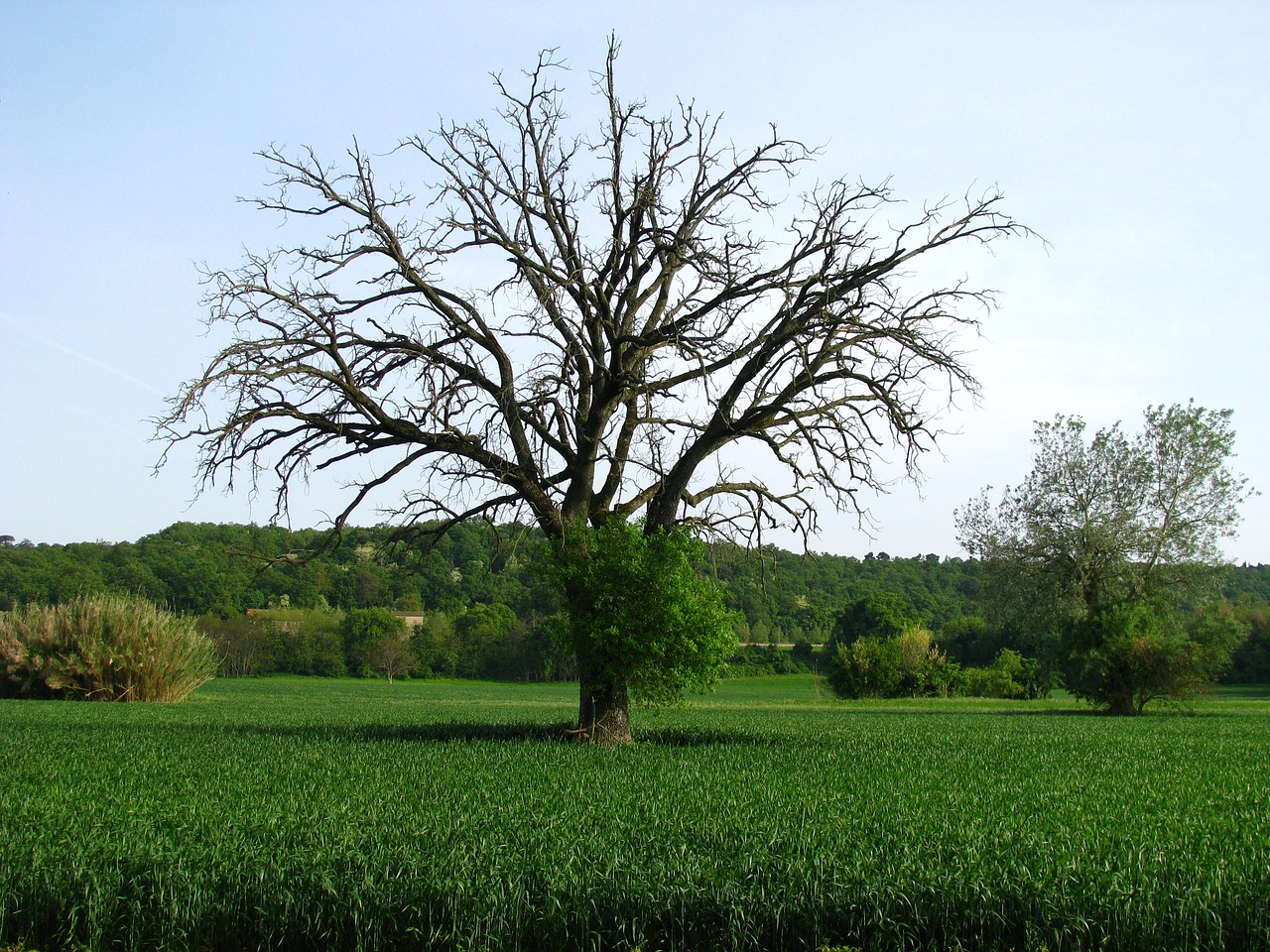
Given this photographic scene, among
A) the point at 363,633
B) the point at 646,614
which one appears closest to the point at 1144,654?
the point at 646,614

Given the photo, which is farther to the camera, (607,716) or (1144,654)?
(1144,654)

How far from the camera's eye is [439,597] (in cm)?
11081

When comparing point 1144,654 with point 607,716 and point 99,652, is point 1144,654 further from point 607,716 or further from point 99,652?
point 99,652

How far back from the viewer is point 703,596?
16.7 metres

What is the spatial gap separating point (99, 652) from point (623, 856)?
3611cm

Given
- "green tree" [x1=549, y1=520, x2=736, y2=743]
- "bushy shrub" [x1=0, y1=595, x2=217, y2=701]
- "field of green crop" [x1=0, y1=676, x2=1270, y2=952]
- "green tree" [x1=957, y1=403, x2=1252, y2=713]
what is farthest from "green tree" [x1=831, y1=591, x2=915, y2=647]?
"field of green crop" [x1=0, y1=676, x2=1270, y2=952]

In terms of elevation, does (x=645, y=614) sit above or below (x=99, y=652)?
above

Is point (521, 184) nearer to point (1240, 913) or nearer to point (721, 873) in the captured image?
point (721, 873)

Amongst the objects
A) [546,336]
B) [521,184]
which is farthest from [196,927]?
[521,184]

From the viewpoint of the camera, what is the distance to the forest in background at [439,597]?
3162 inches

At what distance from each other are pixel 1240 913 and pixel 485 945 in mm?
4923

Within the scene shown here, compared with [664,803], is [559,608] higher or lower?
higher

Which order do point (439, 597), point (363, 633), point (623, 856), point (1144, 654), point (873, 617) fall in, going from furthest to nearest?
point (439, 597)
point (363, 633)
point (873, 617)
point (1144, 654)
point (623, 856)

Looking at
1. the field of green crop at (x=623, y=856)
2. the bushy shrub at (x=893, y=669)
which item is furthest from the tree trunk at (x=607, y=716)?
the bushy shrub at (x=893, y=669)
